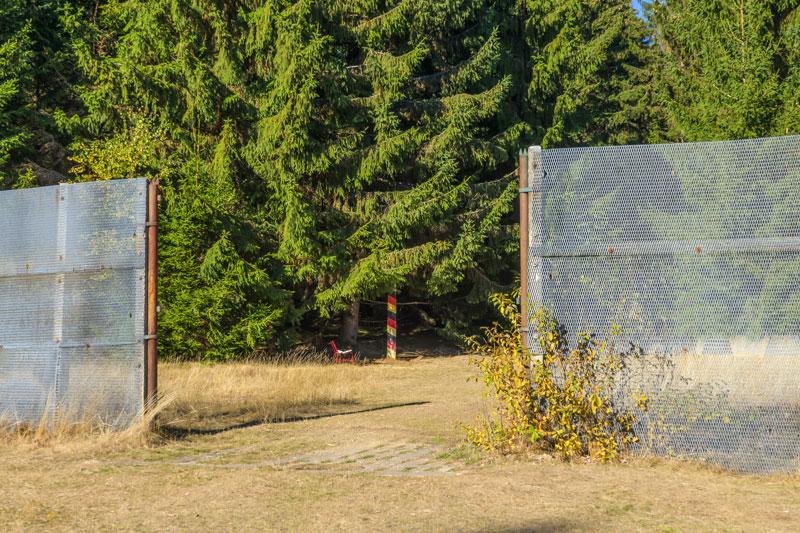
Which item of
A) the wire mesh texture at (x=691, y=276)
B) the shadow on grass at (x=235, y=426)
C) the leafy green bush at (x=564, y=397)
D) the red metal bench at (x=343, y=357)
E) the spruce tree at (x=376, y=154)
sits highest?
the spruce tree at (x=376, y=154)

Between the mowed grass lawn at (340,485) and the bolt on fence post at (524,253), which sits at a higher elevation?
the bolt on fence post at (524,253)

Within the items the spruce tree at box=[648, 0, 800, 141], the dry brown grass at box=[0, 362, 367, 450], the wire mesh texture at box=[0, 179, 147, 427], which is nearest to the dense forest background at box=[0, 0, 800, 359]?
the spruce tree at box=[648, 0, 800, 141]

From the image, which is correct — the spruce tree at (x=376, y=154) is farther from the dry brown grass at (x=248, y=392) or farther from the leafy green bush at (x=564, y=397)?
the leafy green bush at (x=564, y=397)

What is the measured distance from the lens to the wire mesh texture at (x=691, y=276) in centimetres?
745

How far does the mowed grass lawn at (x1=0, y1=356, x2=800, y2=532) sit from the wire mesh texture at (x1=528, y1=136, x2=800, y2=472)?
456 mm

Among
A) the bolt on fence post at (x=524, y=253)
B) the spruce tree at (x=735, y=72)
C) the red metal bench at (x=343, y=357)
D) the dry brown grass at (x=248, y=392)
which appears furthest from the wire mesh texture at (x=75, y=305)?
the spruce tree at (x=735, y=72)

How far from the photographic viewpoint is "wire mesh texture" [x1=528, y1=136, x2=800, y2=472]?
7453 mm

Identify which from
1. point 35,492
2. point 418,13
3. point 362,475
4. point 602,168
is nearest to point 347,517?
point 362,475

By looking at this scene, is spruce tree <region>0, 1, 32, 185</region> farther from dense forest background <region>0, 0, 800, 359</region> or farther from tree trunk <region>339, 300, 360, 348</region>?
tree trunk <region>339, 300, 360, 348</region>

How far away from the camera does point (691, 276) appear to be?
7.75 metres

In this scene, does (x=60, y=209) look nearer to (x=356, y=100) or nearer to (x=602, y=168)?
(x=602, y=168)

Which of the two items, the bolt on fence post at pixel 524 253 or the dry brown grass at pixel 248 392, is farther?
the dry brown grass at pixel 248 392

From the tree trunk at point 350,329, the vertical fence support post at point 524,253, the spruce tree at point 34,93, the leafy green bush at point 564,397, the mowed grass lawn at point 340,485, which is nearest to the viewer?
the mowed grass lawn at point 340,485

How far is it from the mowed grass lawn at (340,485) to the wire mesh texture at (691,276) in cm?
46
